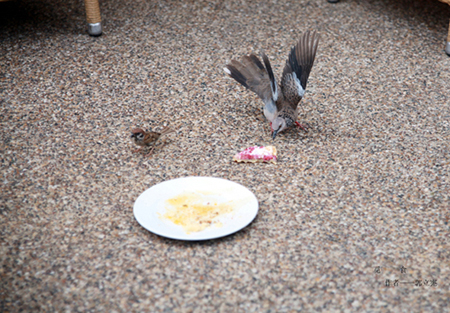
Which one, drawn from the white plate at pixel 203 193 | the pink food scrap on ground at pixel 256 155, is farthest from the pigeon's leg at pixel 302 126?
the white plate at pixel 203 193

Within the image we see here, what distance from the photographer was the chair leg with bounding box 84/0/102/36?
4.06m

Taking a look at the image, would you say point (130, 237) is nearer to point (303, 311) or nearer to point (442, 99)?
point (303, 311)

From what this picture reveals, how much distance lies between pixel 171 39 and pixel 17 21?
1.47 metres

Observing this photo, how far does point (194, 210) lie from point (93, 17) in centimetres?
251

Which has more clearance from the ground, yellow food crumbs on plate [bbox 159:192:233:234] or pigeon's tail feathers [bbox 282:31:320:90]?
pigeon's tail feathers [bbox 282:31:320:90]

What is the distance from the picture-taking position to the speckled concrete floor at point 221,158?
6.67 ft

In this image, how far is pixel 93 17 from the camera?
13.5 feet

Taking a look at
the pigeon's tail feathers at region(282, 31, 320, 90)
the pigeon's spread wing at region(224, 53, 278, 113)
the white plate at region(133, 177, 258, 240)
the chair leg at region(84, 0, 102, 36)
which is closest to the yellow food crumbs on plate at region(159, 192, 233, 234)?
the white plate at region(133, 177, 258, 240)

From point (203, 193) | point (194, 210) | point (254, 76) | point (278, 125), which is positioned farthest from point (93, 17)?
point (194, 210)

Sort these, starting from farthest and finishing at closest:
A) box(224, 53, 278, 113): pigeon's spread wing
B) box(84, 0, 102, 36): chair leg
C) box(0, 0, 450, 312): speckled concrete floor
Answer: box(84, 0, 102, 36): chair leg, box(224, 53, 278, 113): pigeon's spread wing, box(0, 0, 450, 312): speckled concrete floor

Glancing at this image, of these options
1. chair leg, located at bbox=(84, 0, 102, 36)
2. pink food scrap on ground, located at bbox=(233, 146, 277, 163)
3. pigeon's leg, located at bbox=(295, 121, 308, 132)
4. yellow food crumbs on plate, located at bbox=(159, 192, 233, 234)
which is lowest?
pigeon's leg, located at bbox=(295, 121, 308, 132)

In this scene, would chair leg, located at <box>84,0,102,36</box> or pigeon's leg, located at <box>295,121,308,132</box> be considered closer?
pigeon's leg, located at <box>295,121,308,132</box>

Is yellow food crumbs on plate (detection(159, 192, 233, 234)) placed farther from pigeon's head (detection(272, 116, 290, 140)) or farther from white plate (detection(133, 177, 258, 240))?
pigeon's head (detection(272, 116, 290, 140))

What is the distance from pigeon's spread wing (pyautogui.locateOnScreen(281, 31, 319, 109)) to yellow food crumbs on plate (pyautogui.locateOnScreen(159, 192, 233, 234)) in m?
1.01
